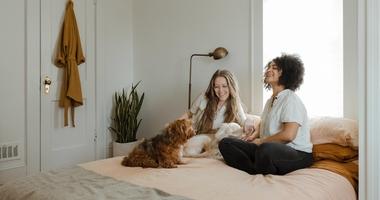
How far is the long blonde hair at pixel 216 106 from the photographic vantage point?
271 centimetres

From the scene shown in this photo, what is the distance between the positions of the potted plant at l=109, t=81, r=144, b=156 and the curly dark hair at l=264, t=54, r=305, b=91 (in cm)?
208

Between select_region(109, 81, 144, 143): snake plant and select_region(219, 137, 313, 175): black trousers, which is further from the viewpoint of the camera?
select_region(109, 81, 144, 143): snake plant

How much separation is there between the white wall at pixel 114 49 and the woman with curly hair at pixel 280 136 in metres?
2.17

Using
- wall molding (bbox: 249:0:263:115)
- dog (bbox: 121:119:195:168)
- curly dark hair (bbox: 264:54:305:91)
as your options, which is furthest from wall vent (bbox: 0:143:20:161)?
curly dark hair (bbox: 264:54:305:91)

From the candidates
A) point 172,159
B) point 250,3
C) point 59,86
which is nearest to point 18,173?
point 59,86

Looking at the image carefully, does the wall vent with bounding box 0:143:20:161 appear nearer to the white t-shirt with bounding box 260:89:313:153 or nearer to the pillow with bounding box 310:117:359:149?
the white t-shirt with bounding box 260:89:313:153

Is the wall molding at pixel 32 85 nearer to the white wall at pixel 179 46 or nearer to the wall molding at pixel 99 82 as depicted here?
the wall molding at pixel 99 82

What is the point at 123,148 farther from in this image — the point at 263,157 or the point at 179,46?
the point at 263,157

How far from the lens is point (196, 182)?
5.85ft

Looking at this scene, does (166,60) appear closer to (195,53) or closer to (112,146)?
(195,53)

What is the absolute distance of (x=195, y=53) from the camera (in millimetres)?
3568

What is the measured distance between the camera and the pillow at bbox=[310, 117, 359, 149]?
86.4 inches

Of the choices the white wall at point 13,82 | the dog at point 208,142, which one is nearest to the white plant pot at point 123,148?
the white wall at point 13,82

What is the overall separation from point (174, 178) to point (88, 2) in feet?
8.88
